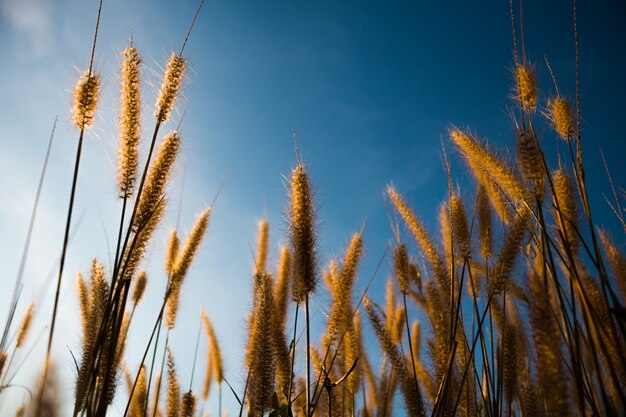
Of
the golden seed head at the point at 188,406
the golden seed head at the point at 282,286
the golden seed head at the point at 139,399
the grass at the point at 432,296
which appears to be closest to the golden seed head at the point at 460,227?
the grass at the point at 432,296

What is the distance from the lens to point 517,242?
7.37 ft

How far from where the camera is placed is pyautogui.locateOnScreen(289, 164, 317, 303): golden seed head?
2.27m

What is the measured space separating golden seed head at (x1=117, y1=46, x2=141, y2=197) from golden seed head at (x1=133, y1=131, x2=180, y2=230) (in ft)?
0.26

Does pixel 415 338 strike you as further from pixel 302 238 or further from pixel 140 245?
pixel 140 245

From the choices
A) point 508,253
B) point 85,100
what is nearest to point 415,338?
point 508,253

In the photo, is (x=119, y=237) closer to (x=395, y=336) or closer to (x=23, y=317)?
(x=395, y=336)

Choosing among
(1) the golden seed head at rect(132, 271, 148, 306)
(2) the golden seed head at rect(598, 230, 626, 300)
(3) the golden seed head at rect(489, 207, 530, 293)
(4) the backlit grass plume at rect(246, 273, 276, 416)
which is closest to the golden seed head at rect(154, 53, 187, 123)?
(4) the backlit grass plume at rect(246, 273, 276, 416)

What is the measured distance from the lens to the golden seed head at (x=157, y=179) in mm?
1841

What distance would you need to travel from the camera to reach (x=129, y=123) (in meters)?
1.96

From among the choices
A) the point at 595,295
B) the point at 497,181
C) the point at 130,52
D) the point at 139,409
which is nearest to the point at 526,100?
the point at 497,181

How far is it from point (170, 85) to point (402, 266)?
1953 mm

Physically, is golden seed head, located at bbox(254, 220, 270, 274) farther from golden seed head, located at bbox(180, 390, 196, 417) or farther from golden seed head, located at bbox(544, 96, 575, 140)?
golden seed head, located at bbox(544, 96, 575, 140)

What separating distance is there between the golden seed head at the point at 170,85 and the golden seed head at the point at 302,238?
0.74m

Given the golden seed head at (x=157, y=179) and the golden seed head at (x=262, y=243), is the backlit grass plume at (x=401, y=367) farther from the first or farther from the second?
the golden seed head at (x=157, y=179)
